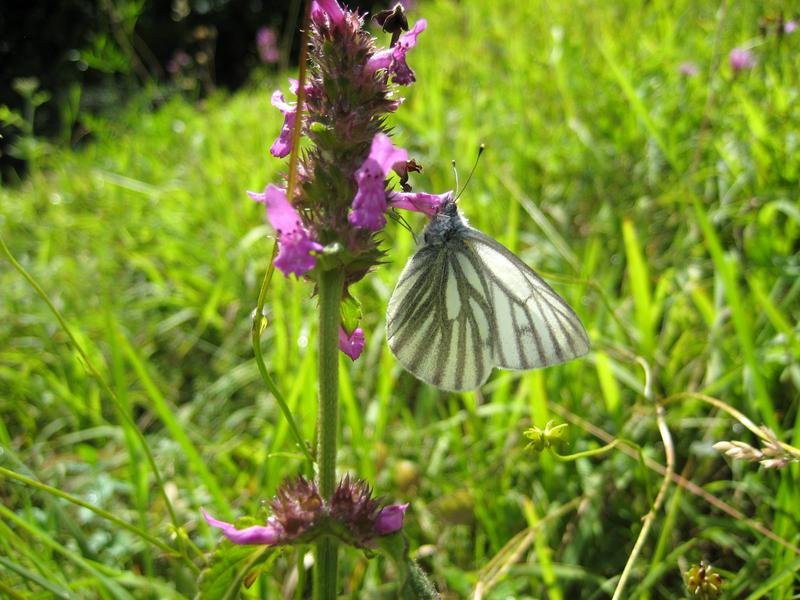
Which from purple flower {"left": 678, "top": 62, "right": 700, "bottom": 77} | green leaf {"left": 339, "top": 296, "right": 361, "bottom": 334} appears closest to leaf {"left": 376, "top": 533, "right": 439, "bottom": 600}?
green leaf {"left": 339, "top": 296, "right": 361, "bottom": 334}

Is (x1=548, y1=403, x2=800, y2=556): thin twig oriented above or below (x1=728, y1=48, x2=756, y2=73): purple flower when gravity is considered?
below

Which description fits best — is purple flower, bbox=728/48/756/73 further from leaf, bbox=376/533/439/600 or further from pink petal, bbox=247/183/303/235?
leaf, bbox=376/533/439/600

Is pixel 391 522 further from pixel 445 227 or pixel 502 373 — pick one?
pixel 502 373

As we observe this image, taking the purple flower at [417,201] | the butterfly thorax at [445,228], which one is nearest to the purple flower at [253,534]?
the purple flower at [417,201]

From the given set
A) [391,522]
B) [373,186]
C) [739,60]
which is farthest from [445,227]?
[739,60]

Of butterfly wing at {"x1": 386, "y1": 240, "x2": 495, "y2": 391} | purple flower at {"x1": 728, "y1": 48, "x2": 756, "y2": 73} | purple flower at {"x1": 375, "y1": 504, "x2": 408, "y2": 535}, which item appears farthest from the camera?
purple flower at {"x1": 728, "y1": 48, "x2": 756, "y2": 73}

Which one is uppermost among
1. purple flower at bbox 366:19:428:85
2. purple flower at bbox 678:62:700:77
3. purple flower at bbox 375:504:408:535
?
purple flower at bbox 678:62:700:77

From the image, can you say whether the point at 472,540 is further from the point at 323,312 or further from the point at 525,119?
the point at 525,119

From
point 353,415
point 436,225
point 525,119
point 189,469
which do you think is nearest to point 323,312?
point 436,225
